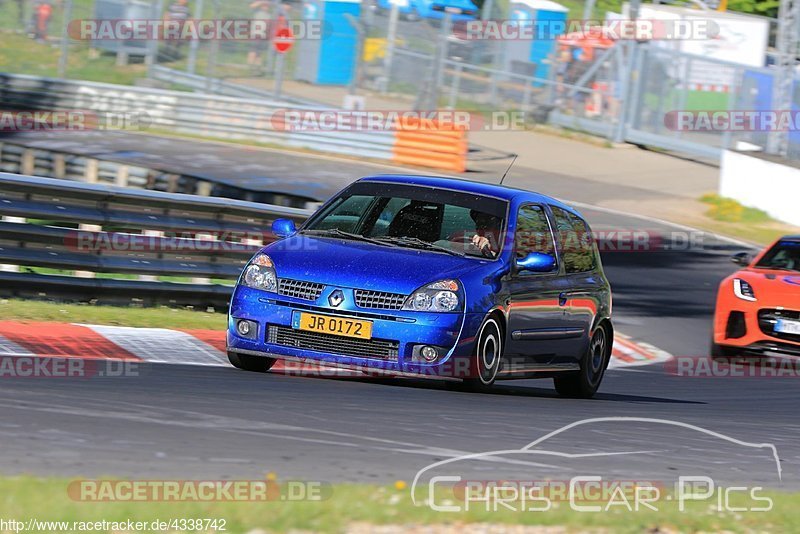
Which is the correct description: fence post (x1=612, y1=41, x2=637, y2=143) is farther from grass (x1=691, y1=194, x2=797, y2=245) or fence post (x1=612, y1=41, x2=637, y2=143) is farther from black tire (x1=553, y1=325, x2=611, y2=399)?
black tire (x1=553, y1=325, x2=611, y2=399)

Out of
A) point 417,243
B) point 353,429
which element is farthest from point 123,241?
point 353,429

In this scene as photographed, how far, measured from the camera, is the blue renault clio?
337 inches

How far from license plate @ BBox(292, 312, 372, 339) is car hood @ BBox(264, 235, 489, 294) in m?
0.21

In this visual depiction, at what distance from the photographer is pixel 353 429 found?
6.93 m

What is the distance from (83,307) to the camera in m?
11.7

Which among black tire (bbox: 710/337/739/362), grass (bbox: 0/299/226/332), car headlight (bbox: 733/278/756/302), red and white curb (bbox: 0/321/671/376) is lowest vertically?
black tire (bbox: 710/337/739/362)

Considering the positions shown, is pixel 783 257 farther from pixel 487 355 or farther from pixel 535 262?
pixel 487 355

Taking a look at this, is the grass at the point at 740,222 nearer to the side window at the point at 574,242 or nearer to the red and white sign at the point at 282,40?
the red and white sign at the point at 282,40

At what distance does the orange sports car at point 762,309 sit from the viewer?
43.9 ft

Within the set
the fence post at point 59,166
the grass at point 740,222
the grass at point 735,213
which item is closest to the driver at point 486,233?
the fence post at point 59,166

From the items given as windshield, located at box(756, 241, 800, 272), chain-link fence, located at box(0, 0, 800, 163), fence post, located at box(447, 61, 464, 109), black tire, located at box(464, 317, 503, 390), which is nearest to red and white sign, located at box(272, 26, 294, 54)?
chain-link fence, located at box(0, 0, 800, 163)

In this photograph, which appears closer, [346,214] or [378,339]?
[378,339]

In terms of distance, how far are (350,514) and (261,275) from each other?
4024mm

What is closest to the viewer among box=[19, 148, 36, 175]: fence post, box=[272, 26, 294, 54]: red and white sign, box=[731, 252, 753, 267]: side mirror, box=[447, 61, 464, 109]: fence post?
box=[731, 252, 753, 267]: side mirror
